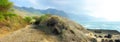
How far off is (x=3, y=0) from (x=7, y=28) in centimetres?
531

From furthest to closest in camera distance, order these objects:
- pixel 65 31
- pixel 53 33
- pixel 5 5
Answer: pixel 5 5 < pixel 53 33 < pixel 65 31

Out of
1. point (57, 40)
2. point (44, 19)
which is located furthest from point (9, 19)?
point (57, 40)

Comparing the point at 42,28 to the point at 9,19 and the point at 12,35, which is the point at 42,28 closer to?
the point at 12,35

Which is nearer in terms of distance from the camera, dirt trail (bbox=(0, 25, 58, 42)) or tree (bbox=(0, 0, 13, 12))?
dirt trail (bbox=(0, 25, 58, 42))

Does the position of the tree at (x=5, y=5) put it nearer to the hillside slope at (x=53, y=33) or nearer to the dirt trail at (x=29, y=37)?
the dirt trail at (x=29, y=37)

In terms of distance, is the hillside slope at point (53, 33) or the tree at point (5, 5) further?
the tree at point (5, 5)

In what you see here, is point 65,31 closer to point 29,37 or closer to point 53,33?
point 53,33

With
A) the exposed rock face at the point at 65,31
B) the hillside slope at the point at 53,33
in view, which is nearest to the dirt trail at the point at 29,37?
the hillside slope at the point at 53,33

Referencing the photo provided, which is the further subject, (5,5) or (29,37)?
(5,5)

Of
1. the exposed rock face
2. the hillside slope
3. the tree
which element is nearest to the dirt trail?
the hillside slope

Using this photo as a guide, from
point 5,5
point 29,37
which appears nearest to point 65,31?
point 29,37

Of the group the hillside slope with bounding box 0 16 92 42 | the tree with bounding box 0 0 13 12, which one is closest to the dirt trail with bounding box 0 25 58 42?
the hillside slope with bounding box 0 16 92 42

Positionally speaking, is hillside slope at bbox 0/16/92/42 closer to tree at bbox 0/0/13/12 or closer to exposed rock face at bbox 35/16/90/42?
exposed rock face at bbox 35/16/90/42

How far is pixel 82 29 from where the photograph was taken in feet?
84.1
